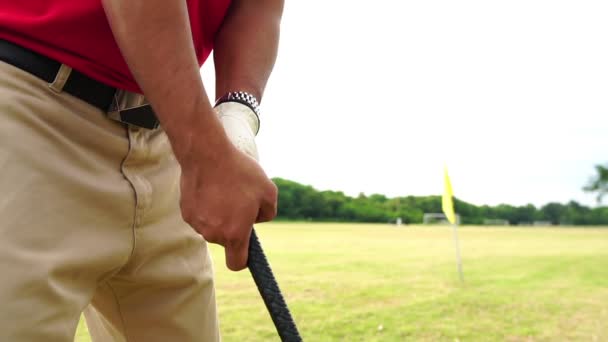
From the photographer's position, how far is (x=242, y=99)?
1.28 m

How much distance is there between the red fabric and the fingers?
1.34ft

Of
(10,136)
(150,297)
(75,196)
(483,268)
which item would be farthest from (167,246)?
(483,268)

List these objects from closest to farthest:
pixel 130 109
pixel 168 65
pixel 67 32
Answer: pixel 168 65
pixel 67 32
pixel 130 109

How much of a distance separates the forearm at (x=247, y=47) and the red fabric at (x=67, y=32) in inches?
10.8

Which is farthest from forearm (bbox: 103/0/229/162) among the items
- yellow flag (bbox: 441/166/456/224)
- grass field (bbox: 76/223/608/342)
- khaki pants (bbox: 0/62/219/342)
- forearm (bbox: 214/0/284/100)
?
yellow flag (bbox: 441/166/456/224)

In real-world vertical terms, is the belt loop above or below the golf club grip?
above

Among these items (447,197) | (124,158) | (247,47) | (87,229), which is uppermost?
(447,197)

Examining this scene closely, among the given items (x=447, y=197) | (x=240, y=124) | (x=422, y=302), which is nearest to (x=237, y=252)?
(x=240, y=124)

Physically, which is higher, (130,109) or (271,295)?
(130,109)

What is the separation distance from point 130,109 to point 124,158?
11cm

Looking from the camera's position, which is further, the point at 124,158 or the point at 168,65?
the point at 124,158

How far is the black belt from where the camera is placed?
1097 mm

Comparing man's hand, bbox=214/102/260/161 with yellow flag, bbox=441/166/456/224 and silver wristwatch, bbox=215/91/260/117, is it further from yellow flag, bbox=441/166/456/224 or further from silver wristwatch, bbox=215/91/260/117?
yellow flag, bbox=441/166/456/224

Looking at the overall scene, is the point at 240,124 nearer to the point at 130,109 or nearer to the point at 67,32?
the point at 130,109
